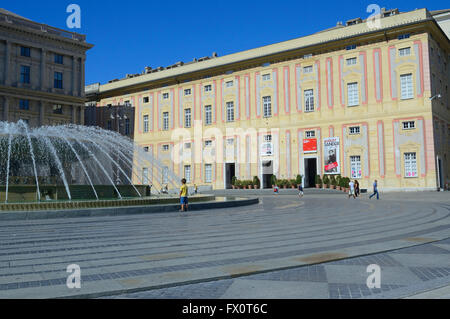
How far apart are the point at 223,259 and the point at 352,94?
109 feet

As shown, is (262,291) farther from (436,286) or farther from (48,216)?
(48,216)

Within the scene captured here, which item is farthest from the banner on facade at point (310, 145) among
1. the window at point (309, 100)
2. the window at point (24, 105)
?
the window at point (24, 105)

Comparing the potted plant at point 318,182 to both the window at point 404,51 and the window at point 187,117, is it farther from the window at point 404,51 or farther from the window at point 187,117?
the window at point 187,117

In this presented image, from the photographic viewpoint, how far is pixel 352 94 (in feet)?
119

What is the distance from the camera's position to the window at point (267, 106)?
41000mm

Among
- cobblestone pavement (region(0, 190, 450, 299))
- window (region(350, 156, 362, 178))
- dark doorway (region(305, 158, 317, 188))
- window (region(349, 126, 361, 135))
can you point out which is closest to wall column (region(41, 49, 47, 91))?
dark doorway (region(305, 158, 317, 188))

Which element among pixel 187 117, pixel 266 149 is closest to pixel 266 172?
pixel 266 149

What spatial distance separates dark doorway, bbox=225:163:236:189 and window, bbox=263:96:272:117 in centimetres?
712

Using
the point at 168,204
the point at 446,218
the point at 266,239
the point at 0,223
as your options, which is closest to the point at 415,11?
the point at 446,218

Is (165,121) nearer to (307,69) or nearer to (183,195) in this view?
(307,69)

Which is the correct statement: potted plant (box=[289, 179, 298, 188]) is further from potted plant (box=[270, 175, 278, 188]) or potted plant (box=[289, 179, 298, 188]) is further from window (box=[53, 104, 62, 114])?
window (box=[53, 104, 62, 114])

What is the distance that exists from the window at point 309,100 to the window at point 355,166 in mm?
6280

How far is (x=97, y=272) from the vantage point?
539 centimetres

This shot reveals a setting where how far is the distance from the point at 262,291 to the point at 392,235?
5367 millimetres
